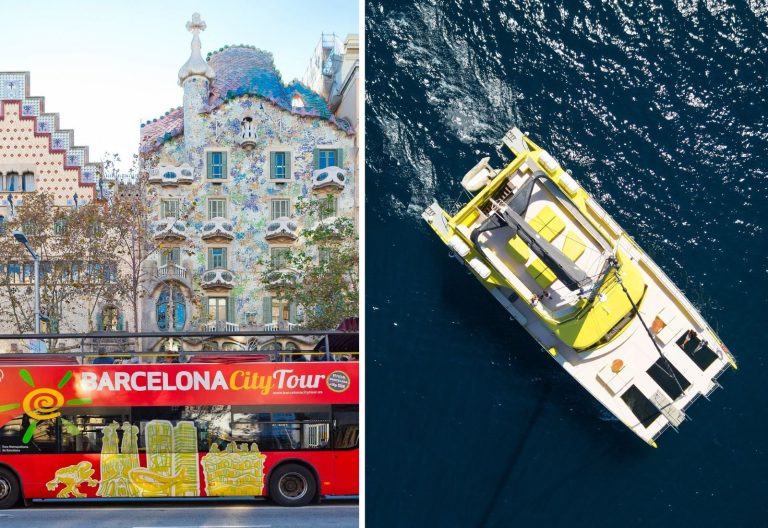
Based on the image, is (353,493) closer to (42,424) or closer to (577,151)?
(42,424)

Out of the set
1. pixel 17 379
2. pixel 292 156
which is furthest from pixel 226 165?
pixel 17 379

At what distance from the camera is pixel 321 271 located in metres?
38.0

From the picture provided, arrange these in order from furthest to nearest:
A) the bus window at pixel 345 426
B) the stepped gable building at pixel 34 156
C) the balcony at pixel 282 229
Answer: the stepped gable building at pixel 34 156
the balcony at pixel 282 229
the bus window at pixel 345 426

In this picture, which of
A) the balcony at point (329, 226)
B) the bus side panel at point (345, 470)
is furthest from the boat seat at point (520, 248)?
the balcony at point (329, 226)

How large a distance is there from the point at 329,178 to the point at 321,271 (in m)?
6.91

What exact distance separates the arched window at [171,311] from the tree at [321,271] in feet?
13.1

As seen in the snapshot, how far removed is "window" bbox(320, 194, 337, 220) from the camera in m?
42.3

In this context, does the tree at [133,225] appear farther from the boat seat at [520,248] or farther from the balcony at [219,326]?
the boat seat at [520,248]

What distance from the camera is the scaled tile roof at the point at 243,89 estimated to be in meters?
44.0

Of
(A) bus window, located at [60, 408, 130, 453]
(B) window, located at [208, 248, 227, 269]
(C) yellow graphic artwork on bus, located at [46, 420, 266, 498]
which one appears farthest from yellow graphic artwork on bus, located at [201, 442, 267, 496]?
(B) window, located at [208, 248, 227, 269]

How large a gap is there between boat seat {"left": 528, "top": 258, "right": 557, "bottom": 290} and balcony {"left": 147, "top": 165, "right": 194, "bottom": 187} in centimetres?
2853

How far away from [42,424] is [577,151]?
11788 millimetres

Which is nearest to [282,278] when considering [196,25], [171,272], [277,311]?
[277,311]

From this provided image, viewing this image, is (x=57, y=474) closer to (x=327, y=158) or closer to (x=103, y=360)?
(x=103, y=360)
